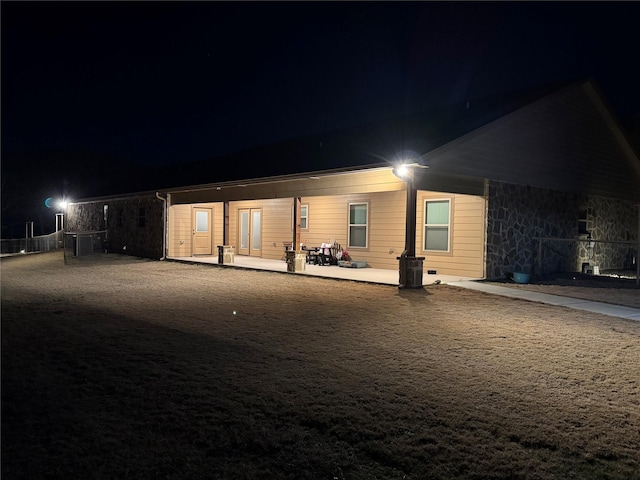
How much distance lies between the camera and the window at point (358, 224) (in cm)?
1655

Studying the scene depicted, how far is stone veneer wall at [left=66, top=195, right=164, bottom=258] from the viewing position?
2052cm

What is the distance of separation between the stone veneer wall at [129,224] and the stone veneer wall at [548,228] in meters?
12.8

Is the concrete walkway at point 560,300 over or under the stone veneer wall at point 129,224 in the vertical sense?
under

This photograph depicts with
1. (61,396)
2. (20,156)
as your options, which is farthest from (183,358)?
(20,156)

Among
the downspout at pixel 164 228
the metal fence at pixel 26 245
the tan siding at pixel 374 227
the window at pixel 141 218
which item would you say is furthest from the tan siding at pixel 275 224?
the metal fence at pixel 26 245

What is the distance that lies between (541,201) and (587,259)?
3.51 m

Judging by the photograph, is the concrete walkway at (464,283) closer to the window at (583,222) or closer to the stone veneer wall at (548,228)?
the stone veneer wall at (548,228)

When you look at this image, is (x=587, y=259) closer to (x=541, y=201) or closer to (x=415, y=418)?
(x=541, y=201)

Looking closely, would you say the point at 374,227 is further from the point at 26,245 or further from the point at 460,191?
the point at 26,245

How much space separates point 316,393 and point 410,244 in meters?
7.44

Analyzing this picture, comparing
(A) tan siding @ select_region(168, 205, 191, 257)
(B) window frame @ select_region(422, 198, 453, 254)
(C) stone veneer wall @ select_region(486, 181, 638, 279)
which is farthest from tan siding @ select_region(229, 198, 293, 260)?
(C) stone veneer wall @ select_region(486, 181, 638, 279)

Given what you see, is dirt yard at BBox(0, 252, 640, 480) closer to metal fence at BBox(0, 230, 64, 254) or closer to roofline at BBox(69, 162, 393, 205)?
roofline at BBox(69, 162, 393, 205)

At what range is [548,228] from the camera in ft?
49.1

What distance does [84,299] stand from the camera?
31.2 ft
